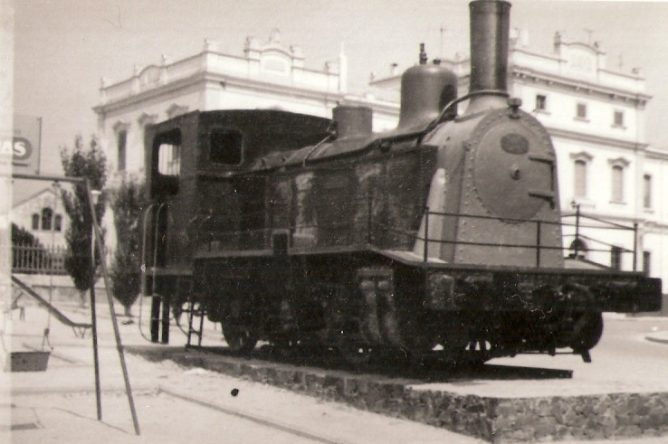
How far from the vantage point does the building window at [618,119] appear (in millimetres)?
36566

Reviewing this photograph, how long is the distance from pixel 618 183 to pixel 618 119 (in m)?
2.48

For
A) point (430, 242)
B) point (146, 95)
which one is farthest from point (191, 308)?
point (146, 95)

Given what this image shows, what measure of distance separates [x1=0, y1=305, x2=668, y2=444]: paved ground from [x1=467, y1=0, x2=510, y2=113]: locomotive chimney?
2857 mm

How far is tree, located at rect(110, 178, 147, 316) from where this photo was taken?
25.4 m

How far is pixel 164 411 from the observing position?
8.57 m

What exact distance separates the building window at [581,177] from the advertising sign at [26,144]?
100.0 ft

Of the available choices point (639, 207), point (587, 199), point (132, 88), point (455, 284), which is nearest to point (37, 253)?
point (132, 88)

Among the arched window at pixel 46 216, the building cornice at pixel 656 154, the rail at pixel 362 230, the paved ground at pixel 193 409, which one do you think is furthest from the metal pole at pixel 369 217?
the arched window at pixel 46 216

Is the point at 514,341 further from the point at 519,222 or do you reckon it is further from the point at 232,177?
the point at 232,177

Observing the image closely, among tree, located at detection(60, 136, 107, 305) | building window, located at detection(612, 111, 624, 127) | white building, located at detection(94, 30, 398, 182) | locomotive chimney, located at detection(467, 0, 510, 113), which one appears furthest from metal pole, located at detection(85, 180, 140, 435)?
building window, located at detection(612, 111, 624, 127)

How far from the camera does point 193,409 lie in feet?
28.4

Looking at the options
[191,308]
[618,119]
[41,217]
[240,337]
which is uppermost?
[618,119]

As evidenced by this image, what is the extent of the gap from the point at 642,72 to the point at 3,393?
33447 mm

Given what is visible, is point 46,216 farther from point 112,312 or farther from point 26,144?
point 26,144
